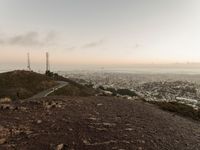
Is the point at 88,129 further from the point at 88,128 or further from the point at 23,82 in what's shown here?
the point at 23,82

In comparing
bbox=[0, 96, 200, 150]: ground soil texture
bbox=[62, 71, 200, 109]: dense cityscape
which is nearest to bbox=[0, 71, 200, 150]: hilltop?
bbox=[0, 96, 200, 150]: ground soil texture

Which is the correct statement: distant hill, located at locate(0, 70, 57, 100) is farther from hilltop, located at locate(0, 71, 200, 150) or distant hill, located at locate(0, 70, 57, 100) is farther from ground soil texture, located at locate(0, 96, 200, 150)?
ground soil texture, located at locate(0, 96, 200, 150)

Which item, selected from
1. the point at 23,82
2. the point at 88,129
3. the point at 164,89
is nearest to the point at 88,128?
the point at 88,129

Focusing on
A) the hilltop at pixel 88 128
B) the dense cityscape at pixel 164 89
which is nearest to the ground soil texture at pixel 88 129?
the hilltop at pixel 88 128

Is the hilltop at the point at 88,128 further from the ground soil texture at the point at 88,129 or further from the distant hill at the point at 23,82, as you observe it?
the distant hill at the point at 23,82

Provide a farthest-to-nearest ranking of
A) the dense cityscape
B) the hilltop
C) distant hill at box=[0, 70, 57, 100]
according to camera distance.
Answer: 1. the dense cityscape
2. distant hill at box=[0, 70, 57, 100]
3. the hilltop

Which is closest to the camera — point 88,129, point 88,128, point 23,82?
point 88,129

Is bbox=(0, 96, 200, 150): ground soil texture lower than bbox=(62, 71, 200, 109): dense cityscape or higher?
higher

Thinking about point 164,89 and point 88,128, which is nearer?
point 88,128
